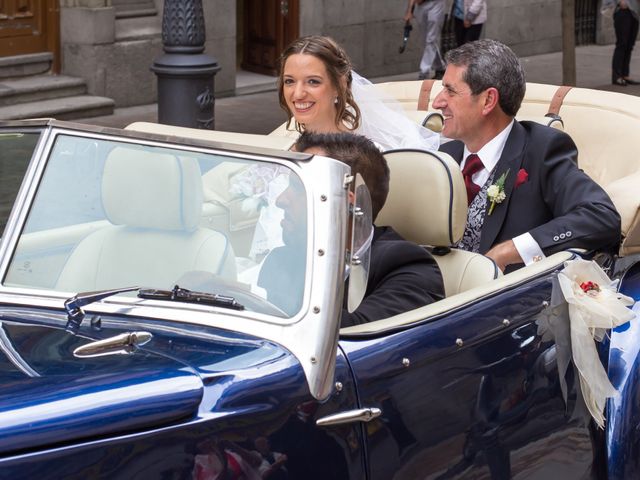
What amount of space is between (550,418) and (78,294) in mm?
1292

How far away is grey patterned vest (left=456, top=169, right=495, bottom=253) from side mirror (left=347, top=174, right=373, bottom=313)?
185 centimetres

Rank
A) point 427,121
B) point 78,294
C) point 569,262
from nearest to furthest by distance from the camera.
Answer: point 78,294 < point 569,262 < point 427,121

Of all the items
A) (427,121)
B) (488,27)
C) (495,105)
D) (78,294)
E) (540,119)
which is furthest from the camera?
(488,27)

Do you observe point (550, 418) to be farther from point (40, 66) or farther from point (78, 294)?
point (40, 66)

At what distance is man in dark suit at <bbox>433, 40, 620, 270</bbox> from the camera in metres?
4.20

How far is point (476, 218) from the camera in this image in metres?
4.59

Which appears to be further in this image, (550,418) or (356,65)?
(356,65)

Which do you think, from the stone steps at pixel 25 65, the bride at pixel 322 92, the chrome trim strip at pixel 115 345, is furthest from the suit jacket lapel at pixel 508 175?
the stone steps at pixel 25 65

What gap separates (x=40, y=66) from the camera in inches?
488

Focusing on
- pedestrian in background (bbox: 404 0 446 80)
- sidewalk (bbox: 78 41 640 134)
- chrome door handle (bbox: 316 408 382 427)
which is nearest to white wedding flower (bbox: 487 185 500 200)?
chrome door handle (bbox: 316 408 382 427)

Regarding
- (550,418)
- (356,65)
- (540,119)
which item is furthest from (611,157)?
(356,65)

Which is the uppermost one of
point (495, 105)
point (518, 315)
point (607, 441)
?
point (495, 105)

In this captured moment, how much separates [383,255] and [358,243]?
2.27ft

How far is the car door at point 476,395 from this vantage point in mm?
2648
